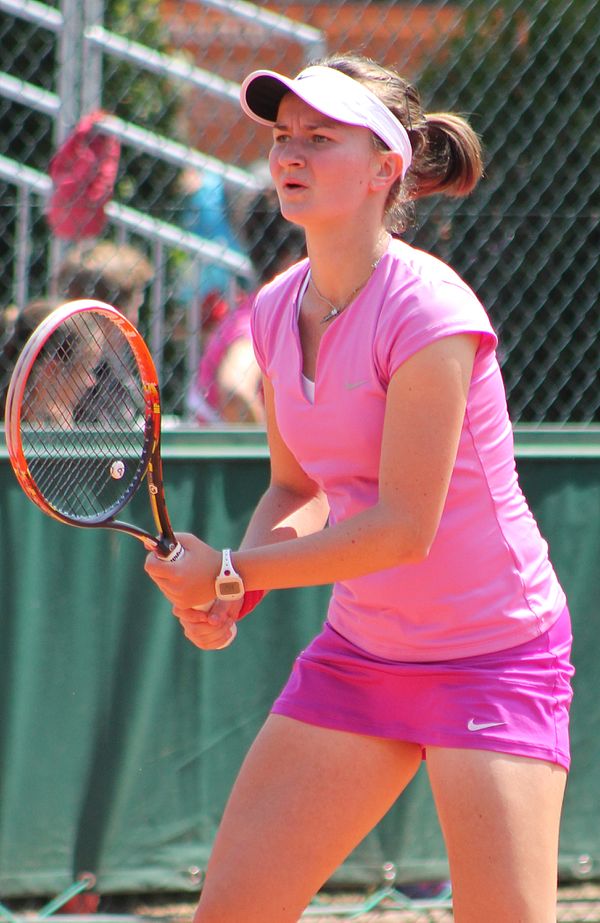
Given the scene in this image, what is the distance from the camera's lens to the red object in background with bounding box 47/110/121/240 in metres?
4.09

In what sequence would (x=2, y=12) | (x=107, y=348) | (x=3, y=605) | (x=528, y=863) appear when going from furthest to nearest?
(x=2, y=12)
(x=3, y=605)
(x=107, y=348)
(x=528, y=863)

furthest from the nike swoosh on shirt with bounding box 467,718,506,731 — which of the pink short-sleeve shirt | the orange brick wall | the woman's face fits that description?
the orange brick wall

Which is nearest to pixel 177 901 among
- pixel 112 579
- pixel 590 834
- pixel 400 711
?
pixel 112 579

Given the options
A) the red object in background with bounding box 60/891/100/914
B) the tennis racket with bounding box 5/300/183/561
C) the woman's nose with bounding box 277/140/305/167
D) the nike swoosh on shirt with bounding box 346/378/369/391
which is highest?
the woman's nose with bounding box 277/140/305/167

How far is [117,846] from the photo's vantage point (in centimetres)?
362

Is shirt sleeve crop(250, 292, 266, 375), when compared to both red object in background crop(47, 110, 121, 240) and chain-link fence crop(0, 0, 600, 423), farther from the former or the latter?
red object in background crop(47, 110, 121, 240)

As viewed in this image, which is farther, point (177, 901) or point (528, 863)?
point (177, 901)

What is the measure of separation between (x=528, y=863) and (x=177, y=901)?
6.31 feet

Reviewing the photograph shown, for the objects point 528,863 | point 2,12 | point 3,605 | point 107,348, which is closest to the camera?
point 528,863

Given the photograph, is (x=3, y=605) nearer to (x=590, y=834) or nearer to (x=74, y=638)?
(x=74, y=638)

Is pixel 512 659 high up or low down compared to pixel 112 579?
up

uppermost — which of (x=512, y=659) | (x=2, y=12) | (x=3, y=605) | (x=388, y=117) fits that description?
(x=388, y=117)

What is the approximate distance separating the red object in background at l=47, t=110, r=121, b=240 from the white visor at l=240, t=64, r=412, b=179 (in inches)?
76.4

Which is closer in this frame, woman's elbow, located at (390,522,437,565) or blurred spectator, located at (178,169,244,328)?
woman's elbow, located at (390,522,437,565)
